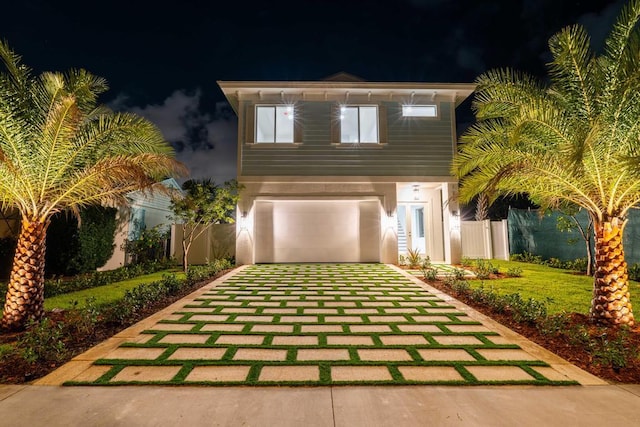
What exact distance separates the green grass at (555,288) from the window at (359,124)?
6083 millimetres

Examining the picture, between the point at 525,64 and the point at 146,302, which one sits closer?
the point at 146,302

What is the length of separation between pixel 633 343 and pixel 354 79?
10.6 m

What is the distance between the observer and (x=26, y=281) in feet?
12.6

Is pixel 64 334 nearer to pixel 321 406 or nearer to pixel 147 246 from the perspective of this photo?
pixel 321 406

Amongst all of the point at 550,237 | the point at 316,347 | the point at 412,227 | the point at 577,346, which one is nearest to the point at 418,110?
the point at 412,227

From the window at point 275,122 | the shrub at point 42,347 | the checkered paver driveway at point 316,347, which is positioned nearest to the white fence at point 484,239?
the checkered paver driveway at point 316,347

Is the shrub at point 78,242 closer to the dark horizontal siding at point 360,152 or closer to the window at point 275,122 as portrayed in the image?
the dark horizontal siding at point 360,152

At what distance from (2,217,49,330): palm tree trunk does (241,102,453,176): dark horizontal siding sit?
6588mm

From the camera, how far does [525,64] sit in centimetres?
1886

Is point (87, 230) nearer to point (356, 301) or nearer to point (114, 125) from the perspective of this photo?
point (114, 125)

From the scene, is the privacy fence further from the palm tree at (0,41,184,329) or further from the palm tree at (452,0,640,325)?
the palm tree at (0,41,184,329)

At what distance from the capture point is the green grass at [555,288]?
16.5ft

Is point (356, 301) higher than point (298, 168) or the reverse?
the reverse

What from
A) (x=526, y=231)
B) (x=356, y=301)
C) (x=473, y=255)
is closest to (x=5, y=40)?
(x=356, y=301)
